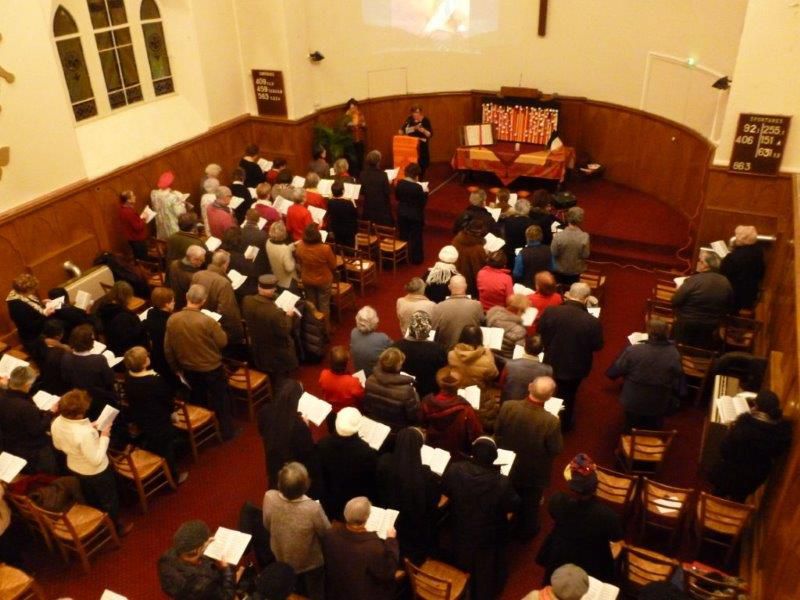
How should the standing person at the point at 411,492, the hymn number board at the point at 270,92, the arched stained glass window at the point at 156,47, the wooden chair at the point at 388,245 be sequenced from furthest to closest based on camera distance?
the hymn number board at the point at 270,92, the arched stained glass window at the point at 156,47, the wooden chair at the point at 388,245, the standing person at the point at 411,492

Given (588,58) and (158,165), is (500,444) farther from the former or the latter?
(588,58)

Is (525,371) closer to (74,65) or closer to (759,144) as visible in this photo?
(759,144)

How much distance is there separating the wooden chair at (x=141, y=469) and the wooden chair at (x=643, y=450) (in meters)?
4.08

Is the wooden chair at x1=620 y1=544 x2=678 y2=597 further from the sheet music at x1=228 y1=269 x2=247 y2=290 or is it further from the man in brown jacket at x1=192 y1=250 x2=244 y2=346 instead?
the sheet music at x1=228 y1=269 x2=247 y2=290

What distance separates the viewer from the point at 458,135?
13289mm

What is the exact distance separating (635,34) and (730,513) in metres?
8.77

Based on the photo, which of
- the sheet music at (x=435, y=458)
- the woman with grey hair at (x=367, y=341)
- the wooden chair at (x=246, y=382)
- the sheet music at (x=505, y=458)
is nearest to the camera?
the sheet music at (x=505, y=458)

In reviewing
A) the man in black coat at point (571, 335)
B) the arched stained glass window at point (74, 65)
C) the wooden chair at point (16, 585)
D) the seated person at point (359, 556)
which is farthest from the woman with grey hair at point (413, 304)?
the arched stained glass window at point (74, 65)

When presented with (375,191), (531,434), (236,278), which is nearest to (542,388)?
(531,434)

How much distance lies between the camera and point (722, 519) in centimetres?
496

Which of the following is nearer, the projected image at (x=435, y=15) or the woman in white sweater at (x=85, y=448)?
the woman in white sweater at (x=85, y=448)

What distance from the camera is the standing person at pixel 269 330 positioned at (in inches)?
259

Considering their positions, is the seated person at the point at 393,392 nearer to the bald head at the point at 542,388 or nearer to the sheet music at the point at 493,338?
the bald head at the point at 542,388

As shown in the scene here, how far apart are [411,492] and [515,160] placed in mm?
8306
